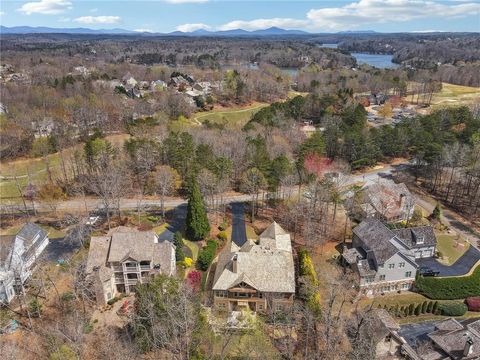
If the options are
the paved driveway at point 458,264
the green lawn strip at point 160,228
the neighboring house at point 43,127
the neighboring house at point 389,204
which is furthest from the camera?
the neighboring house at point 43,127

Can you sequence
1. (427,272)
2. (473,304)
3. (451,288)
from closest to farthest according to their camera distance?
(473,304), (451,288), (427,272)

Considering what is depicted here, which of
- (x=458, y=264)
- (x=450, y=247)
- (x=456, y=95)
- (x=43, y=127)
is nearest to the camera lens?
(x=458, y=264)

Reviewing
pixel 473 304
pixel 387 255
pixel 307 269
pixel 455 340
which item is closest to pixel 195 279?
pixel 307 269

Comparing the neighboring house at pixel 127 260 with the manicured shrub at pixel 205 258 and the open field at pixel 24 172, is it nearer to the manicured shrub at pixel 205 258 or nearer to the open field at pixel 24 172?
the manicured shrub at pixel 205 258

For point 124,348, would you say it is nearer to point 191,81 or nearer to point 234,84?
point 234,84

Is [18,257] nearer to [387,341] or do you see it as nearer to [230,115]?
[387,341]

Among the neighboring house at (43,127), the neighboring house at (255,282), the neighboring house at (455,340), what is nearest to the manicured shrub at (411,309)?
the neighboring house at (455,340)

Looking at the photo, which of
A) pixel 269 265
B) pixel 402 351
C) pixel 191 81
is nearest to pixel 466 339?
pixel 402 351
